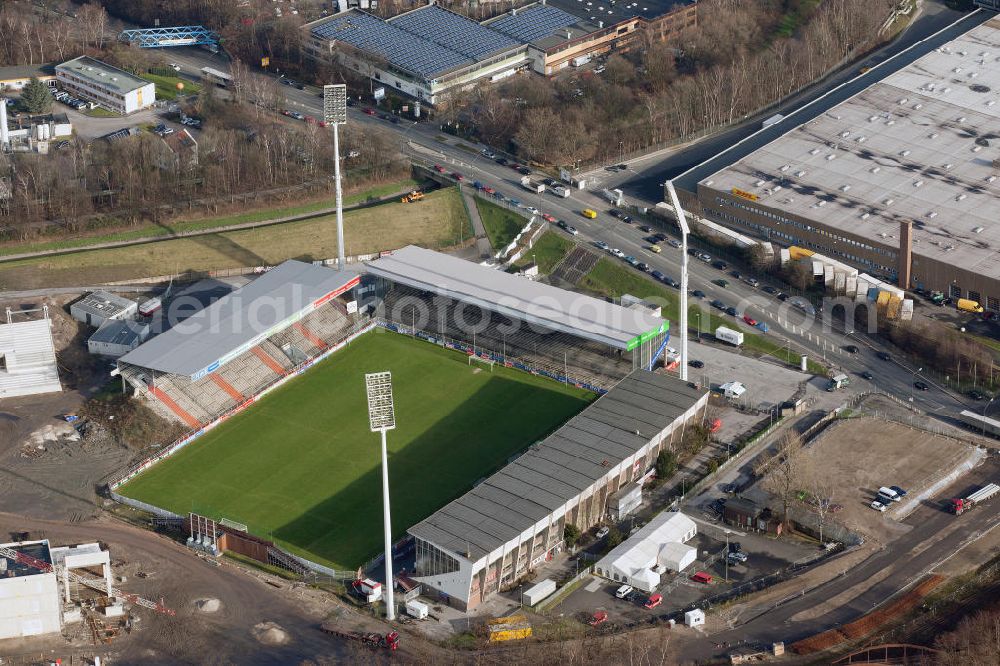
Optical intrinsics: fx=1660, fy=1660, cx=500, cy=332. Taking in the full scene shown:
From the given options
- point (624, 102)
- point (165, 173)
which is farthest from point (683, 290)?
point (165, 173)

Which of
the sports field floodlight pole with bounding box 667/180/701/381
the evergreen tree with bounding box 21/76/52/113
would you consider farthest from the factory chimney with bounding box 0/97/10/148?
the sports field floodlight pole with bounding box 667/180/701/381

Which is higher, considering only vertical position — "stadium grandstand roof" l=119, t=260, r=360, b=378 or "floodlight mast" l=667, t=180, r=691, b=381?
"floodlight mast" l=667, t=180, r=691, b=381

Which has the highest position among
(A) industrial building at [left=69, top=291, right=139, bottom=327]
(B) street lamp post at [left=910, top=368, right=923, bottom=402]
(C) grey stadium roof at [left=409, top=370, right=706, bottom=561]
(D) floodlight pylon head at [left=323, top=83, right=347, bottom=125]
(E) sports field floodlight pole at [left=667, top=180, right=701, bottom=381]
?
(D) floodlight pylon head at [left=323, top=83, right=347, bottom=125]

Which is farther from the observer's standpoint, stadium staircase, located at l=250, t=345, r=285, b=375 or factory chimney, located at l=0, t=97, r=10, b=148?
factory chimney, located at l=0, t=97, r=10, b=148

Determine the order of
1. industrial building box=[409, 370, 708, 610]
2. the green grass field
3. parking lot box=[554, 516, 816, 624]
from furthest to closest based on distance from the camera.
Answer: the green grass field < industrial building box=[409, 370, 708, 610] < parking lot box=[554, 516, 816, 624]

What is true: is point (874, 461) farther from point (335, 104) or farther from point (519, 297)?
point (335, 104)

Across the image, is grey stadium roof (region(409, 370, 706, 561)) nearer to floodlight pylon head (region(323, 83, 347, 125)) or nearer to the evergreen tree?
floodlight pylon head (region(323, 83, 347, 125))
